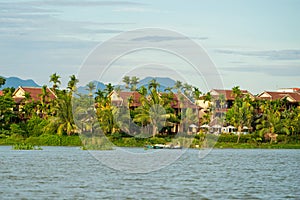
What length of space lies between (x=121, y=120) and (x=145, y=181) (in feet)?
93.3

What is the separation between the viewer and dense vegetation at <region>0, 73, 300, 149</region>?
155 ft

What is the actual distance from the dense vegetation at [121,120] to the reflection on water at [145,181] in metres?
14.3

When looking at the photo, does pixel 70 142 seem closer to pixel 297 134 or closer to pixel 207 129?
pixel 207 129

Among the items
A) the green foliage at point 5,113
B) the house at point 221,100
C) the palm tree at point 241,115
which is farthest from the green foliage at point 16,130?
the house at point 221,100

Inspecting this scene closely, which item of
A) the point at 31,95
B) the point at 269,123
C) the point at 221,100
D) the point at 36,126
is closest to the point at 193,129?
the point at 269,123

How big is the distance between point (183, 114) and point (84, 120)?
431 inches

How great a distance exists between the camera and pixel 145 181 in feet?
74.8

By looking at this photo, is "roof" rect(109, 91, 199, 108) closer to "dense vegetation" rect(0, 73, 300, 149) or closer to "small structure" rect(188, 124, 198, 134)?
"dense vegetation" rect(0, 73, 300, 149)

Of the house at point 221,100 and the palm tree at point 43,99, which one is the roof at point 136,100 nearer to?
the palm tree at point 43,99

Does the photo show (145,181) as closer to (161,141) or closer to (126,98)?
(161,141)

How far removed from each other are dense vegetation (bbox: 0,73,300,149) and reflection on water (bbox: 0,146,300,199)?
14343 mm

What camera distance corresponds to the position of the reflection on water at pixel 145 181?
18.9 meters

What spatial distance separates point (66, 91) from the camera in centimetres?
5366

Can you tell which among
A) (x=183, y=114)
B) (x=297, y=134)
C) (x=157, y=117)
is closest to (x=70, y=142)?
(x=157, y=117)
